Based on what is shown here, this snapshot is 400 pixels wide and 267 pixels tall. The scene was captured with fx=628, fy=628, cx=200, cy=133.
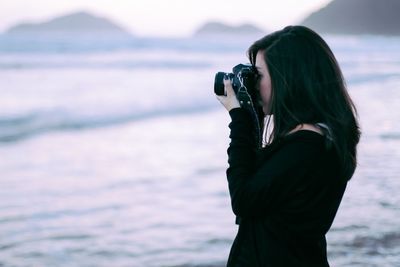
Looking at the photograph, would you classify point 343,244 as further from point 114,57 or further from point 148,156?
point 114,57

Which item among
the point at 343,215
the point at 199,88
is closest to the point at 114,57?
the point at 199,88

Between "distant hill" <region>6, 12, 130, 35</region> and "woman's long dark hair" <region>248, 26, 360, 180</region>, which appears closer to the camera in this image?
"woman's long dark hair" <region>248, 26, 360, 180</region>

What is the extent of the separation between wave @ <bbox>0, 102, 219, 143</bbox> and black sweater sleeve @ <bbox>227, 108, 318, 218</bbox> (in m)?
7.63

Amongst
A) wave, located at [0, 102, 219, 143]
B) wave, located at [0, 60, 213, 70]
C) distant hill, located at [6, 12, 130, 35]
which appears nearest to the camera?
wave, located at [0, 102, 219, 143]

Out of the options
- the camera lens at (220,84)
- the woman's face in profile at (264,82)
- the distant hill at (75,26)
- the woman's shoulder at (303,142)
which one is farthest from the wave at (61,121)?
the distant hill at (75,26)

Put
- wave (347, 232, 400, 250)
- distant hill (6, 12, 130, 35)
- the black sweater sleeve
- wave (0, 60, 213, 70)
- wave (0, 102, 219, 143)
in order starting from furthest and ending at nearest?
1. distant hill (6, 12, 130, 35)
2. wave (0, 60, 213, 70)
3. wave (0, 102, 219, 143)
4. wave (347, 232, 400, 250)
5. the black sweater sleeve

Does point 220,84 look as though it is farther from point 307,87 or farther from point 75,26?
point 75,26

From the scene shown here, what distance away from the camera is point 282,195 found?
1479 millimetres

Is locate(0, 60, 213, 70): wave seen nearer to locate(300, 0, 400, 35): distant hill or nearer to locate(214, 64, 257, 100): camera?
locate(214, 64, 257, 100): camera

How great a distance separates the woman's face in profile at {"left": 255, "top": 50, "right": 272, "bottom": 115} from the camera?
156 centimetres

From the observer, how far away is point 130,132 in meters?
9.48

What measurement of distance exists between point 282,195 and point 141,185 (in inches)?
169

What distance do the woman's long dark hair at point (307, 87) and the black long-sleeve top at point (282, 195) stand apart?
5cm

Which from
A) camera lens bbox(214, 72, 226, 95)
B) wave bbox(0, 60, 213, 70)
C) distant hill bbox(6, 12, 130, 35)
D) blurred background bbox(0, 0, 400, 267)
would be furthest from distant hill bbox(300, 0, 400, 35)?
camera lens bbox(214, 72, 226, 95)
